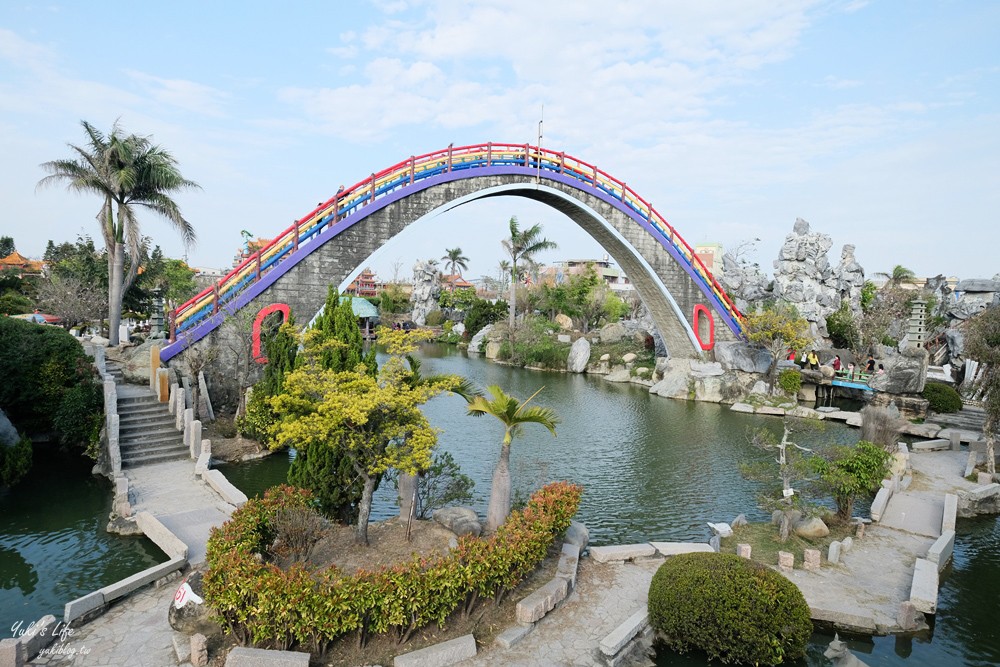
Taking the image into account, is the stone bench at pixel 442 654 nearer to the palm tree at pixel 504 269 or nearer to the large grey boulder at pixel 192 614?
the large grey boulder at pixel 192 614

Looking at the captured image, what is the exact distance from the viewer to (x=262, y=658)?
609cm

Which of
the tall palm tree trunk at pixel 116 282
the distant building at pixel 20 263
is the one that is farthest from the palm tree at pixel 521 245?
the distant building at pixel 20 263

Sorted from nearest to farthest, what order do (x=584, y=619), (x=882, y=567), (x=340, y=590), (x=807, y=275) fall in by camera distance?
(x=340, y=590) → (x=584, y=619) → (x=882, y=567) → (x=807, y=275)

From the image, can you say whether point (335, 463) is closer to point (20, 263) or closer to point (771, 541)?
point (771, 541)

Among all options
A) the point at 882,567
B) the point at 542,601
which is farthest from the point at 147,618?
the point at 882,567

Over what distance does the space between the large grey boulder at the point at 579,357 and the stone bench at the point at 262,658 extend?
2989cm

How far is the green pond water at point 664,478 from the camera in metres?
8.34

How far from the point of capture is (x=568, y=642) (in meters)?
7.34

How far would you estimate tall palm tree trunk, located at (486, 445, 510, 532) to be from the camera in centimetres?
918

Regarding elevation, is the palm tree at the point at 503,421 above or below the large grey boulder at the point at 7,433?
above

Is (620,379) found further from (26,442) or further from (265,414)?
(26,442)

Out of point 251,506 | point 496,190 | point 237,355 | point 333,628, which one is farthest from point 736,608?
point 496,190

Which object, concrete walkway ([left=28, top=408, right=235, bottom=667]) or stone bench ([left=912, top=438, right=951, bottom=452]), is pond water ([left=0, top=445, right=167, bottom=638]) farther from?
stone bench ([left=912, top=438, right=951, bottom=452])

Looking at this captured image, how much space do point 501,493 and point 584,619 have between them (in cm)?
Answer: 220
